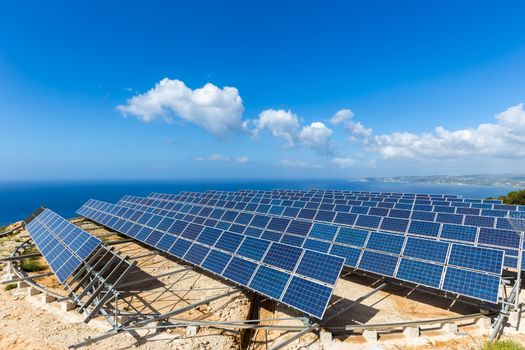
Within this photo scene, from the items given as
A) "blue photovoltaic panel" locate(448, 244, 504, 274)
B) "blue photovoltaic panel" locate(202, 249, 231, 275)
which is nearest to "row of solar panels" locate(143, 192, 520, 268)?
→ "blue photovoltaic panel" locate(448, 244, 504, 274)

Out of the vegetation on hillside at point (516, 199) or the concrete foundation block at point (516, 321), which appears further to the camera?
the vegetation on hillside at point (516, 199)

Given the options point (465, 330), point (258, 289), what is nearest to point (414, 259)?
point (465, 330)

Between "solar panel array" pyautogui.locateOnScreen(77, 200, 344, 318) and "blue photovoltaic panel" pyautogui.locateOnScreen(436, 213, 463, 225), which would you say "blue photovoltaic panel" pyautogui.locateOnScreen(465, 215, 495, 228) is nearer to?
"blue photovoltaic panel" pyautogui.locateOnScreen(436, 213, 463, 225)

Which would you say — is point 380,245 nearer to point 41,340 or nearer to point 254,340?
point 254,340

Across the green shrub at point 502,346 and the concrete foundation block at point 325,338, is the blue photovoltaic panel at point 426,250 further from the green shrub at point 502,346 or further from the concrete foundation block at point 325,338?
the concrete foundation block at point 325,338

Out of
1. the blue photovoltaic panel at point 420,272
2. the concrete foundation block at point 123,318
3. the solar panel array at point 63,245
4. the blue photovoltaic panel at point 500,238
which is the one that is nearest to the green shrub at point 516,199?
the blue photovoltaic panel at point 500,238

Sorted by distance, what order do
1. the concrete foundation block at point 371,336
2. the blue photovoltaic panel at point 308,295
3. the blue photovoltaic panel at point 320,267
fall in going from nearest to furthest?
1. the blue photovoltaic panel at point 308,295
2. the concrete foundation block at point 371,336
3. the blue photovoltaic panel at point 320,267
